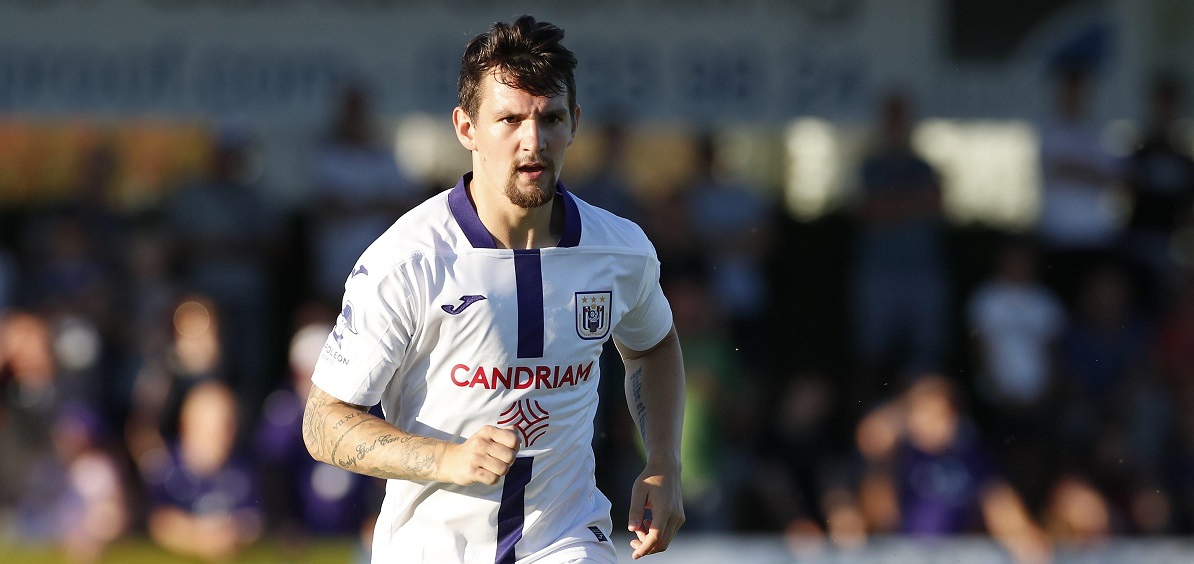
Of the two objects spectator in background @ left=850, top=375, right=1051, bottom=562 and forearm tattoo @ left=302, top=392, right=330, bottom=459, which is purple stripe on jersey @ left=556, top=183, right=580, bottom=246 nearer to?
forearm tattoo @ left=302, top=392, right=330, bottom=459

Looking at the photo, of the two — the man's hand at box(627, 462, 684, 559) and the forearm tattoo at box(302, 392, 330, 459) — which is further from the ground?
the forearm tattoo at box(302, 392, 330, 459)

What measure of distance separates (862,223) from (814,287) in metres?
1.01

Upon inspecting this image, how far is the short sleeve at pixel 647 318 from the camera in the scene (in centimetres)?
430

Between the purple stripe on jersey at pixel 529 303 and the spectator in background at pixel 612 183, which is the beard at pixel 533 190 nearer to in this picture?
the purple stripe on jersey at pixel 529 303

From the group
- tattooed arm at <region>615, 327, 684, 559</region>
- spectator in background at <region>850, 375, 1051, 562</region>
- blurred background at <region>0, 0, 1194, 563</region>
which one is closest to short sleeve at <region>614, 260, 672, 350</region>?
tattooed arm at <region>615, 327, 684, 559</region>

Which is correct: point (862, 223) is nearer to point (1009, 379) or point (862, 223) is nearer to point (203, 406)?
point (1009, 379)

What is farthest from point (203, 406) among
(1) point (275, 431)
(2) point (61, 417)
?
(2) point (61, 417)

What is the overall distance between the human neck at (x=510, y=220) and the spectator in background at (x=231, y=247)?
20.6 feet

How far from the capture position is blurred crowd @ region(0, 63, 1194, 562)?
9.23 meters

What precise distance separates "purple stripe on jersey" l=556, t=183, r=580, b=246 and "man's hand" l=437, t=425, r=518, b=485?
77cm

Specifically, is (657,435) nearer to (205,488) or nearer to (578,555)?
(578,555)

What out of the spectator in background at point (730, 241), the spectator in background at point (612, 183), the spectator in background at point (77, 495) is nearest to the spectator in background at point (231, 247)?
the spectator in background at point (77, 495)

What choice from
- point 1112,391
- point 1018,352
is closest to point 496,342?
point 1018,352

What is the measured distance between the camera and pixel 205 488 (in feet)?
29.7
